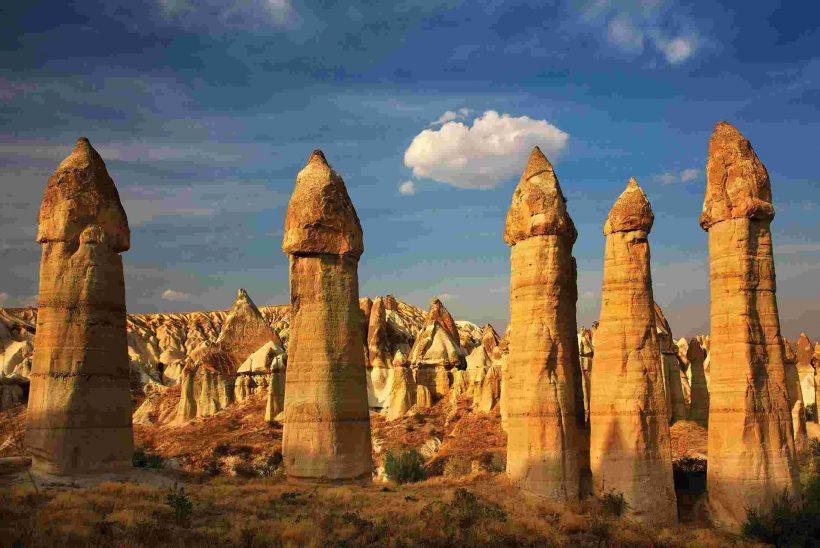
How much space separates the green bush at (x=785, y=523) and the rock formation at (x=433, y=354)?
78.5 feet

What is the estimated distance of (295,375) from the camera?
21.0m

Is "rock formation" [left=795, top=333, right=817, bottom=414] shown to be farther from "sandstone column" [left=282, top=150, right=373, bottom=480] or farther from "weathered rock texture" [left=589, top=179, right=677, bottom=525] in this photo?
"sandstone column" [left=282, top=150, right=373, bottom=480]

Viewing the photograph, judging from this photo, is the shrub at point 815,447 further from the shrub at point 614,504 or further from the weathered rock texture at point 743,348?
the shrub at point 614,504

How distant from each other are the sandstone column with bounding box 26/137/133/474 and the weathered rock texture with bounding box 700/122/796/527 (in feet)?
50.5

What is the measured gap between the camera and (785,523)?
1975cm

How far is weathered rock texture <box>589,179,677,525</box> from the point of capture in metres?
20.8

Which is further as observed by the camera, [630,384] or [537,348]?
[537,348]

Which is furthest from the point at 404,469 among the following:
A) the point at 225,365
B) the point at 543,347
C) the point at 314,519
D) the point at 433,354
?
the point at 225,365

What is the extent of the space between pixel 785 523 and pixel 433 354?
89.6ft

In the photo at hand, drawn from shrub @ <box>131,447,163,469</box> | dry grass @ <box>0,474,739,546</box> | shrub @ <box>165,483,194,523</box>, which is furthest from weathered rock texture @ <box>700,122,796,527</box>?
shrub @ <box>131,447,163,469</box>

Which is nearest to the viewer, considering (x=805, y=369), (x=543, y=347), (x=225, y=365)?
(x=543, y=347)

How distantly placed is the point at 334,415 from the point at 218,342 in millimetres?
30191

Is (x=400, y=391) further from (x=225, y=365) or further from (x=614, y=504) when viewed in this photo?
(x=614, y=504)

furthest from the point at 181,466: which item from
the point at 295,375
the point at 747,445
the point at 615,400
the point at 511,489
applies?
the point at 747,445
